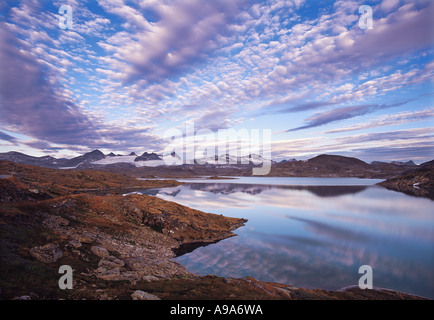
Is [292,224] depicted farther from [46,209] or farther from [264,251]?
[46,209]

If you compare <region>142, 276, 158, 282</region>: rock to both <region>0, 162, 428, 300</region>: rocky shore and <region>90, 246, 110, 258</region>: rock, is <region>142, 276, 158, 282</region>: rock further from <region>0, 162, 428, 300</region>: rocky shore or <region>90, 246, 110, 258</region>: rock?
<region>90, 246, 110, 258</region>: rock

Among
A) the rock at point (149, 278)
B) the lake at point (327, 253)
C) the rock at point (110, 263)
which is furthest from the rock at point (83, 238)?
the lake at point (327, 253)

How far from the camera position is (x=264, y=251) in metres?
31.1

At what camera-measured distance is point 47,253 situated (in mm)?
16625

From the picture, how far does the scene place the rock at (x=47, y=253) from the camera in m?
15.4

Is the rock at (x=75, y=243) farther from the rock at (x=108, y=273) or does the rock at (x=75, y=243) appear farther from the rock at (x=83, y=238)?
the rock at (x=108, y=273)

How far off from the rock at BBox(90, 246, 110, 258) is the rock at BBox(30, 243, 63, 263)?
3.23 metres

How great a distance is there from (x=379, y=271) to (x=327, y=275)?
6.90 meters

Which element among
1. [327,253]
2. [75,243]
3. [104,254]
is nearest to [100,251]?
[104,254]

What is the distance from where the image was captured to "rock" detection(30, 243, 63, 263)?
50.7 ft

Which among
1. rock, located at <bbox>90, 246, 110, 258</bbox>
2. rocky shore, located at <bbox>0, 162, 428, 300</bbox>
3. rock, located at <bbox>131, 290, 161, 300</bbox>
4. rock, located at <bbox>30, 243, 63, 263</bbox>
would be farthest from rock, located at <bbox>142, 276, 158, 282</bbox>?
rock, located at <bbox>30, 243, 63, 263</bbox>
